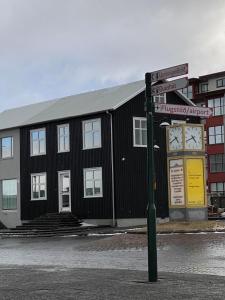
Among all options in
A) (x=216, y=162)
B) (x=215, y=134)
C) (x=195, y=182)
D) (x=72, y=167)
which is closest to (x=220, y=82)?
(x=215, y=134)

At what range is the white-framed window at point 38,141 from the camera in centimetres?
4091

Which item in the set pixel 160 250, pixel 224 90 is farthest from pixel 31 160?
pixel 224 90

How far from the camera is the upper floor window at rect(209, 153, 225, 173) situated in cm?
8312

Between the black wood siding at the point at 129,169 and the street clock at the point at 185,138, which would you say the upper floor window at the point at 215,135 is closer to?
the black wood siding at the point at 129,169

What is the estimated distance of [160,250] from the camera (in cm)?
2009

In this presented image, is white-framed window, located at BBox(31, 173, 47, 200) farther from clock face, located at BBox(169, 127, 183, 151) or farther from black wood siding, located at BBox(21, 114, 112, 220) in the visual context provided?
clock face, located at BBox(169, 127, 183, 151)

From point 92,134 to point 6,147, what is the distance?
8239 millimetres

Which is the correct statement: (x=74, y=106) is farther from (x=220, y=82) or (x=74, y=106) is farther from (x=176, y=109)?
(x=220, y=82)

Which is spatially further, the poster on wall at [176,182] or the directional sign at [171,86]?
the poster on wall at [176,182]

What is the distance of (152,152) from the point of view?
12.5 m

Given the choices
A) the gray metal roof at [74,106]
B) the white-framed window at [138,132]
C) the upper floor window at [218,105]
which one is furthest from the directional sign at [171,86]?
the upper floor window at [218,105]

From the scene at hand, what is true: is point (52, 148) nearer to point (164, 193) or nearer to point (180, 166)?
point (164, 193)

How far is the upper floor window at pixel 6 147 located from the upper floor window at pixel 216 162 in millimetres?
44792

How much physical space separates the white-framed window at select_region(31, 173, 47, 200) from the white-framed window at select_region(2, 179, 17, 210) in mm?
1850
